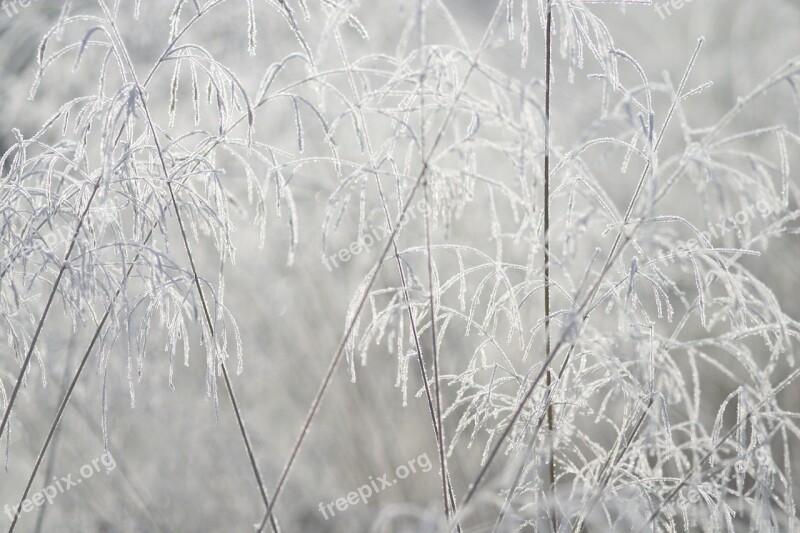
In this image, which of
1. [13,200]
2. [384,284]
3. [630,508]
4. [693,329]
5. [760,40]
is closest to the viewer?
[630,508]

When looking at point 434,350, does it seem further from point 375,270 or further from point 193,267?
point 193,267

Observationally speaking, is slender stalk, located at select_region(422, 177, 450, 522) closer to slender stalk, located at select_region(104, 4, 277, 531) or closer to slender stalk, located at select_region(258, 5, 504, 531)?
slender stalk, located at select_region(258, 5, 504, 531)

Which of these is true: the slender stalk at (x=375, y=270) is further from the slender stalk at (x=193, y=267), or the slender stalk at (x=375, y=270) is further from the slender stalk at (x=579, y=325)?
the slender stalk at (x=579, y=325)

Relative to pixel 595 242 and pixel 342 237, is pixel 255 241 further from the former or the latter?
pixel 595 242

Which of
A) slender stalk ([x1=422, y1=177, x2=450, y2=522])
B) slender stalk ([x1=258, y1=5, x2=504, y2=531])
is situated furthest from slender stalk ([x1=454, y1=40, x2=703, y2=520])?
slender stalk ([x1=258, y1=5, x2=504, y2=531])

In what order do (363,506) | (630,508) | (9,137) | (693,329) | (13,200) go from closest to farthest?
(630,508)
(13,200)
(9,137)
(363,506)
(693,329)

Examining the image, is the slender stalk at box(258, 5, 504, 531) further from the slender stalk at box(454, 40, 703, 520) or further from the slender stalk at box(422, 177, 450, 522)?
the slender stalk at box(454, 40, 703, 520)

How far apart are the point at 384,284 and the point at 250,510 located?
→ 0.90m

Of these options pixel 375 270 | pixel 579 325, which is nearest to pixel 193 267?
pixel 375 270

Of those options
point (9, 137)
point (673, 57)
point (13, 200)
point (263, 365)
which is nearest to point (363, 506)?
point (263, 365)

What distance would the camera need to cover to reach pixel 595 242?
2.94m

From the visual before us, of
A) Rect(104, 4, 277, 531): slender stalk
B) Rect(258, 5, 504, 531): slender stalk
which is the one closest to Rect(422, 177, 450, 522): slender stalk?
Rect(258, 5, 504, 531): slender stalk

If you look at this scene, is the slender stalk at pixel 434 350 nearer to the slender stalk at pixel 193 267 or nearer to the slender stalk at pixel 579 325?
the slender stalk at pixel 579 325

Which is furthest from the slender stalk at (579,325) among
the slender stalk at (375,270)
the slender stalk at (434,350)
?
the slender stalk at (375,270)
